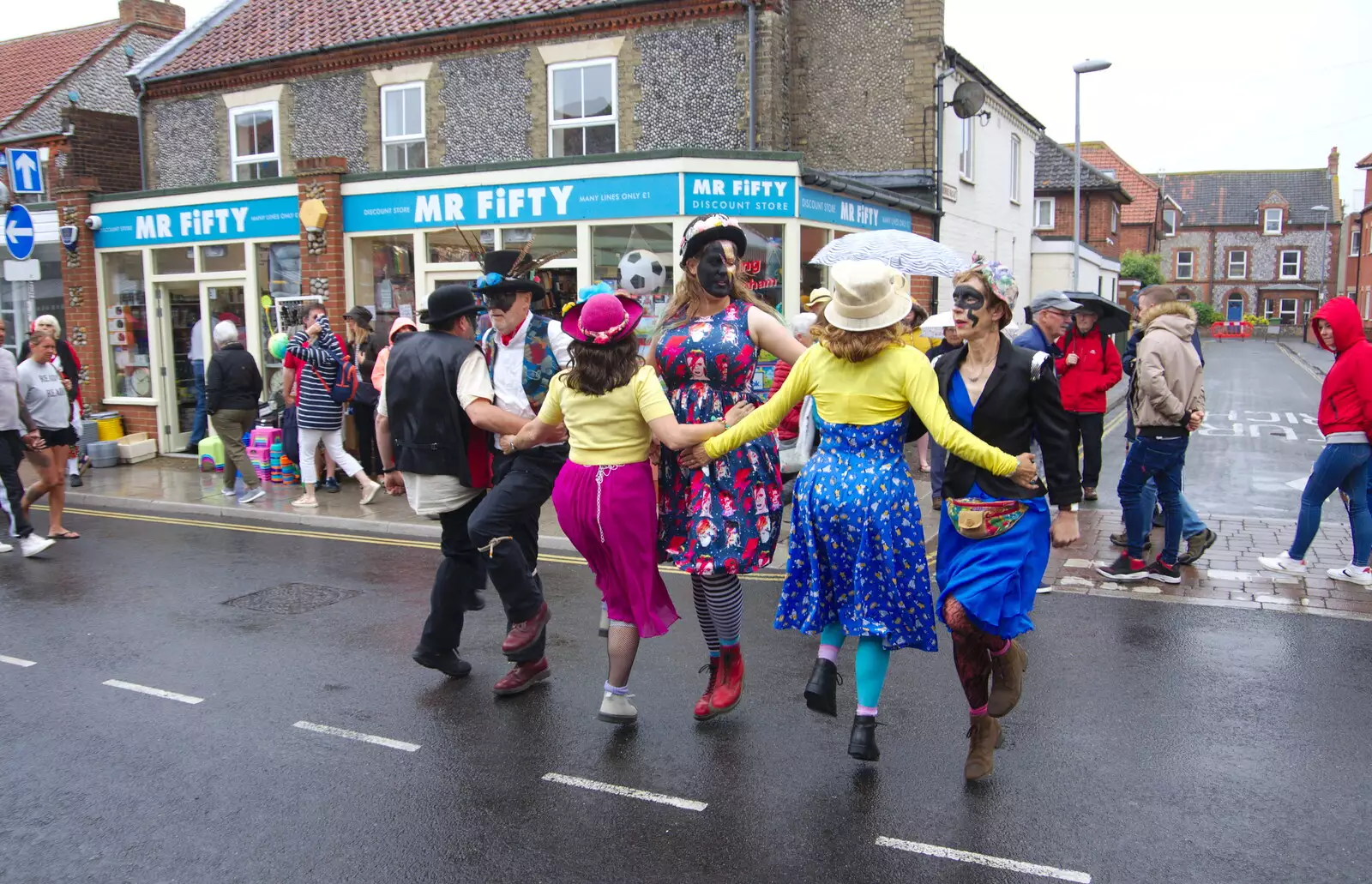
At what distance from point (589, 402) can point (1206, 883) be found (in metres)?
2.78

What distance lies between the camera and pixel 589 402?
433 centimetres

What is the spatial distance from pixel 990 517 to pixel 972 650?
0.53 metres

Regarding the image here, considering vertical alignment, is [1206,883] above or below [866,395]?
below

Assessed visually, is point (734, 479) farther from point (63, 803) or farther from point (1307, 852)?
point (63, 803)

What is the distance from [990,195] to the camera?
20844 mm

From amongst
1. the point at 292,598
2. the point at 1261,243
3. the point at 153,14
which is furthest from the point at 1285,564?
the point at 1261,243

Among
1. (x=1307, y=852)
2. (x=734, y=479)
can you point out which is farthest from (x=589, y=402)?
(x=1307, y=852)

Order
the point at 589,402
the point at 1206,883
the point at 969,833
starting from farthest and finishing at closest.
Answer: the point at 589,402 → the point at 969,833 → the point at 1206,883

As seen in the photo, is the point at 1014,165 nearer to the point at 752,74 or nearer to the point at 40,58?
the point at 752,74

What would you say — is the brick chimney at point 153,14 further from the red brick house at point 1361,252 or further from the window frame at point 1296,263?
the window frame at point 1296,263

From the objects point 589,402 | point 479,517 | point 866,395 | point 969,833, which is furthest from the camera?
point 479,517

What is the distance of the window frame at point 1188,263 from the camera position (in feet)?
235

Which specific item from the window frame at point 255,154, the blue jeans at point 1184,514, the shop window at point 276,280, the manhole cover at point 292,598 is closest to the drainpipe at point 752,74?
the shop window at point 276,280

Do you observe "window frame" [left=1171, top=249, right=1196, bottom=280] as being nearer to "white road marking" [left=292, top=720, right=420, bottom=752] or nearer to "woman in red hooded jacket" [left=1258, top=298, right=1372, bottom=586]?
"woman in red hooded jacket" [left=1258, top=298, right=1372, bottom=586]
